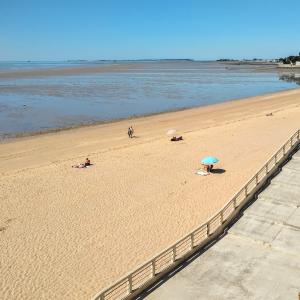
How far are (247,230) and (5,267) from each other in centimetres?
704

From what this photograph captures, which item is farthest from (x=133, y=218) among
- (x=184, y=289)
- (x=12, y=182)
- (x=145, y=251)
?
(x=12, y=182)

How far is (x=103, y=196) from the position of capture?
58.0ft

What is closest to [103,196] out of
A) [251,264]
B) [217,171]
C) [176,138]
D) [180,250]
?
[217,171]

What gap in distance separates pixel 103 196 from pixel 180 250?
6402 mm

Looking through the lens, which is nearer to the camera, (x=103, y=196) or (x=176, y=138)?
(x=103, y=196)

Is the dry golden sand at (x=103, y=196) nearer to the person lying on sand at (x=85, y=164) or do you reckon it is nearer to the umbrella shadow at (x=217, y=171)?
the umbrella shadow at (x=217, y=171)

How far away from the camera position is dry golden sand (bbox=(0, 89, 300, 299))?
39.1 feet

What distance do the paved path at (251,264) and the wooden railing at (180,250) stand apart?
0.30m

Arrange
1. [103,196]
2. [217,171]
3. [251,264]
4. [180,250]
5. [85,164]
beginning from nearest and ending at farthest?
1. [251,264]
2. [180,250]
3. [103,196]
4. [217,171]
5. [85,164]

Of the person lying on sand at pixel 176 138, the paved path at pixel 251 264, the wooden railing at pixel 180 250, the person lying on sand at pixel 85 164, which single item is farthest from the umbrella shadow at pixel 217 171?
the person lying on sand at pixel 176 138

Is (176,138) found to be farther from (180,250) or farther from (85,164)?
(180,250)

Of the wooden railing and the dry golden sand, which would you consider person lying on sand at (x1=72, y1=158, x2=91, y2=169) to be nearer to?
the dry golden sand

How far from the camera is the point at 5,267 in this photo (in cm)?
1206

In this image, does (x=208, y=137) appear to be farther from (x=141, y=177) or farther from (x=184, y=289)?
(x=184, y=289)
